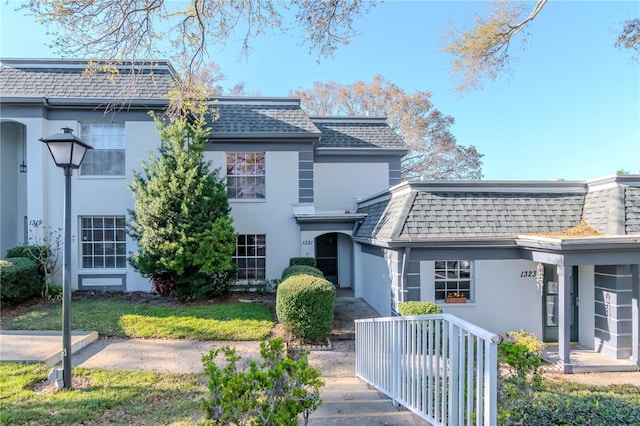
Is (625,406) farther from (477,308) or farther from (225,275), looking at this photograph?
(225,275)

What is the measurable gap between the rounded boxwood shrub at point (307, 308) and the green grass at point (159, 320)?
0.82 m

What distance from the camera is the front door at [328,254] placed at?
1339 cm

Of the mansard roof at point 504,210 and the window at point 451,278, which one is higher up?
the mansard roof at point 504,210

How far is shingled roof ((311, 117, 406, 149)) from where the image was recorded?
13672 millimetres

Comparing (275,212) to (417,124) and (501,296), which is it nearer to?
(501,296)

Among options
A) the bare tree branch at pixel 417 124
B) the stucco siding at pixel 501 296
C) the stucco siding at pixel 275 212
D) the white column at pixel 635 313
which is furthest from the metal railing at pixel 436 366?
the bare tree branch at pixel 417 124

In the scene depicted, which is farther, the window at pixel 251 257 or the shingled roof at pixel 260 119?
the window at pixel 251 257

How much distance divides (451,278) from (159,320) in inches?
285

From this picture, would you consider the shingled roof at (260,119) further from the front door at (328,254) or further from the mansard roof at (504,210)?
the mansard roof at (504,210)

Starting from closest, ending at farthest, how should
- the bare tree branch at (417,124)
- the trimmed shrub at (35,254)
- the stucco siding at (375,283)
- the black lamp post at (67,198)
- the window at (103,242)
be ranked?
the black lamp post at (67,198), the stucco siding at (375,283), the trimmed shrub at (35,254), the window at (103,242), the bare tree branch at (417,124)

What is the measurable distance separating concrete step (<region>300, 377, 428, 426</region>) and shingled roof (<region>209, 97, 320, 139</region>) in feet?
29.3

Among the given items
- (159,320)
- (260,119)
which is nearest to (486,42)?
(260,119)

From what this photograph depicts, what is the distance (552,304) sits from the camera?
8.12 metres

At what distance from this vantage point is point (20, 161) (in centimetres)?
1153
